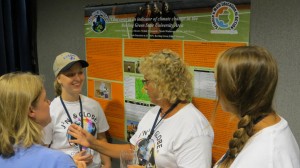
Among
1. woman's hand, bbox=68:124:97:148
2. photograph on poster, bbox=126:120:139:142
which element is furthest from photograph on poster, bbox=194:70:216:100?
woman's hand, bbox=68:124:97:148

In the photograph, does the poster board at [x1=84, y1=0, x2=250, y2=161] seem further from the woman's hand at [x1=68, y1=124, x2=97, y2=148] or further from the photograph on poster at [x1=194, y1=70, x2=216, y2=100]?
the woman's hand at [x1=68, y1=124, x2=97, y2=148]

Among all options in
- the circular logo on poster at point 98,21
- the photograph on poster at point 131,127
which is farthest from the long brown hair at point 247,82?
the circular logo on poster at point 98,21

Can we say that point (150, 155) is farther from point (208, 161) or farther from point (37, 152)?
point (37, 152)

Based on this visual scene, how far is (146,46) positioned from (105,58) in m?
0.43

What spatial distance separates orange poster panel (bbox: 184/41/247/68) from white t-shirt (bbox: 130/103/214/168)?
0.36 m

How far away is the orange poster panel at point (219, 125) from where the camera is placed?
187 cm

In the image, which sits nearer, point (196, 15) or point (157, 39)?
point (196, 15)

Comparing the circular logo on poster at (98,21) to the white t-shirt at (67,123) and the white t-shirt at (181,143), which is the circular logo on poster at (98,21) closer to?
the white t-shirt at (67,123)

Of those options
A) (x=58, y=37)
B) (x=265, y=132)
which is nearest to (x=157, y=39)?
(x=58, y=37)

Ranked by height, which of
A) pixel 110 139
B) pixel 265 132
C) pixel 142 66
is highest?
pixel 142 66

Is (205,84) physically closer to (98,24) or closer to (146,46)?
(146,46)

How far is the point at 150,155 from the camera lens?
1.66 metres

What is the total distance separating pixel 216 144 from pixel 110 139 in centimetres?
95

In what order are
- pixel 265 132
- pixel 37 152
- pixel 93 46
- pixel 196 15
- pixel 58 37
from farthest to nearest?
pixel 58 37
pixel 93 46
pixel 196 15
pixel 37 152
pixel 265 132
